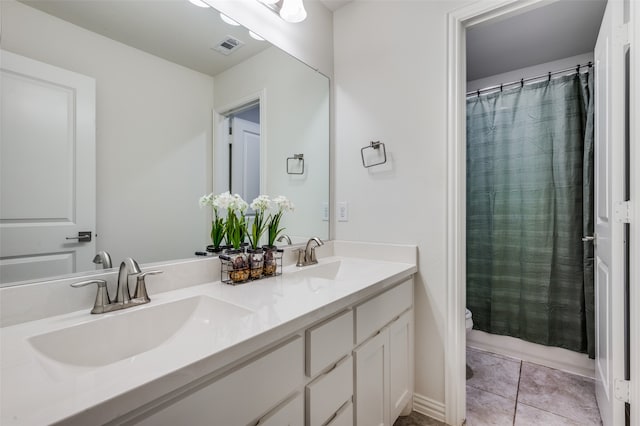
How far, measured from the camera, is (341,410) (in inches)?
40.4

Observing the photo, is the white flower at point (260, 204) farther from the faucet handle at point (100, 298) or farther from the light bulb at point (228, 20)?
the light bulb at point (228, 20)

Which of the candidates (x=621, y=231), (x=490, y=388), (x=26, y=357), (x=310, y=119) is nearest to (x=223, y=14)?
(x=310, y=119)

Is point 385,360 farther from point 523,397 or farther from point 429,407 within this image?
point 523,397

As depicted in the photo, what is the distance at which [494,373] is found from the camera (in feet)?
6.70

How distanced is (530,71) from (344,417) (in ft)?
9.27

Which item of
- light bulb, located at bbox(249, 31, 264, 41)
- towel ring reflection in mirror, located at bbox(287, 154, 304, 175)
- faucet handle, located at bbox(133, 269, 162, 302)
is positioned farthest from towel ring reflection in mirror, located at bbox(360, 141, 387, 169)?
faucet handle, located at bbox(133, 269, 162, 302)

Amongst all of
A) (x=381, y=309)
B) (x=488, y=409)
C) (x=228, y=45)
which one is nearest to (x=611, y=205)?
(x=381, y=309)

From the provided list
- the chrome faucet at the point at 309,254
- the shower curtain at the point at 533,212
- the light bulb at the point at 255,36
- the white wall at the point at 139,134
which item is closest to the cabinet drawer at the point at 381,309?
the chrome faucet at the point at 309,254

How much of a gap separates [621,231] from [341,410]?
4.26ft

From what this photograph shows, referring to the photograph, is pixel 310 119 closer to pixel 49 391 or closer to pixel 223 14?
pixel 223 14

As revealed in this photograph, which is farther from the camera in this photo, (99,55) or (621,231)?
(621,231)

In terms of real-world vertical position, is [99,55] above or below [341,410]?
above

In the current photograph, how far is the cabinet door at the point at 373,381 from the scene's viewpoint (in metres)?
1.13

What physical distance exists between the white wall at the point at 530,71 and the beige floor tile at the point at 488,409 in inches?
91.0
